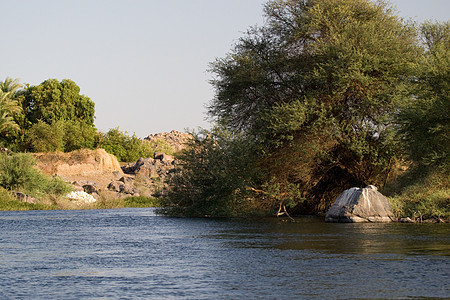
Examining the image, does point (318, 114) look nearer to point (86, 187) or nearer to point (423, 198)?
point (423, 198)

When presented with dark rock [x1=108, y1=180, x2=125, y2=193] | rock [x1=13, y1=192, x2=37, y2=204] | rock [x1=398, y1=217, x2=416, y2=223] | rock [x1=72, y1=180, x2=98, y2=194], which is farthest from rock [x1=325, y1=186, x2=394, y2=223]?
dark rock [x1=108, y1=180, x2=125, y2=193]

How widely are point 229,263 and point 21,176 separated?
39829 millimetres

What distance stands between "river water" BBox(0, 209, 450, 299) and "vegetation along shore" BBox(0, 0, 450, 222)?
706 cm

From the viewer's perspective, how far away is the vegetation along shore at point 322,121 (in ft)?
104

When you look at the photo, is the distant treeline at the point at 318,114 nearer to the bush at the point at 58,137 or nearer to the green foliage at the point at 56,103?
the bush at the point at 58,137

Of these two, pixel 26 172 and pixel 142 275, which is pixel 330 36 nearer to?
pixel 142 275

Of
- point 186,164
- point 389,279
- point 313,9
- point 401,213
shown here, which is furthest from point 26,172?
point 389,279

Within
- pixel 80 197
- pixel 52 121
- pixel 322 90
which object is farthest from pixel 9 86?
pixel 322 90

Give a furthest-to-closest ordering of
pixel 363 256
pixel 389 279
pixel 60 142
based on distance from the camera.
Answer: pixel 60 142 → pixel 363 256 → pixel 389 279

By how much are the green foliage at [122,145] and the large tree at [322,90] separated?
2513 inches

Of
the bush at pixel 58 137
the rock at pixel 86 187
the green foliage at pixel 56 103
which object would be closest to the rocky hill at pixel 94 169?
the rock at pixel 86 187

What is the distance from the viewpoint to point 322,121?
113 feet

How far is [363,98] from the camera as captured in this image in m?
35.1

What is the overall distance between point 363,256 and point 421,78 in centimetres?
1839
